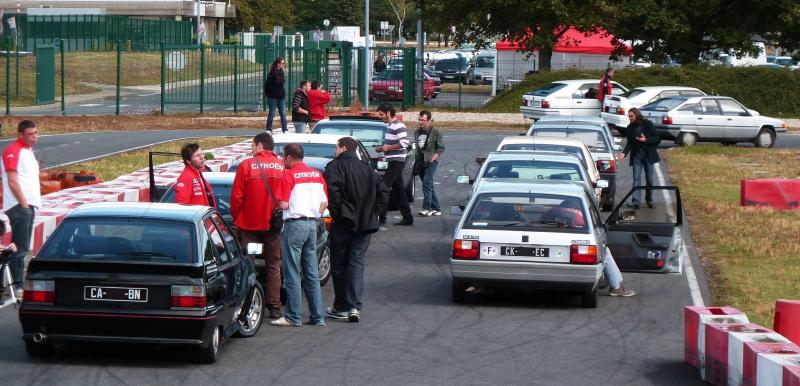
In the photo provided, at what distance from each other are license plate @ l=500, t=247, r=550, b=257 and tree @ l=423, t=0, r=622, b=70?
113ft

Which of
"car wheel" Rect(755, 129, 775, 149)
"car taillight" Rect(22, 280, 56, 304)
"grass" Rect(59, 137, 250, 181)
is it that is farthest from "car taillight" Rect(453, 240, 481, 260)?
"car wheel" Rect(755, 129, 775, 149)

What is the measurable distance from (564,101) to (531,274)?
88.5 feet

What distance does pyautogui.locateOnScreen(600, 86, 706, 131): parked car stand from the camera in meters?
35.7

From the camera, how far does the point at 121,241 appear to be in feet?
32.0

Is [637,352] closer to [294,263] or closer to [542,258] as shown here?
[542,258]

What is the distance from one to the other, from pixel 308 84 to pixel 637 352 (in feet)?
56.1

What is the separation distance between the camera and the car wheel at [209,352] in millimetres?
9789

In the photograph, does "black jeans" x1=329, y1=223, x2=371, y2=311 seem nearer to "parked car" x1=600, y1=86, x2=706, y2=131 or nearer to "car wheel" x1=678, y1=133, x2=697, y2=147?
"parked car" x1=600, y1=86, x2=706, y2=131

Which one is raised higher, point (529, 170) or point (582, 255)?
point (529, 170)

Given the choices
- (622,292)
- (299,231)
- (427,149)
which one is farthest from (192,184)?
(427,149)

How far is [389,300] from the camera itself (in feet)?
43.9

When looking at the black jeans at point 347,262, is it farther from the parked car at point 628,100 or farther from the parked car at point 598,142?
the parked car at point 628,100

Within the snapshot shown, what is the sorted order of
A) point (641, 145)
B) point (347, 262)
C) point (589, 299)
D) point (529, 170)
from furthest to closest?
point (641, 145)
point (529, 170)
point (589, 299)
point (347, 262)

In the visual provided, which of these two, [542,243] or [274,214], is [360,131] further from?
[274,214]
